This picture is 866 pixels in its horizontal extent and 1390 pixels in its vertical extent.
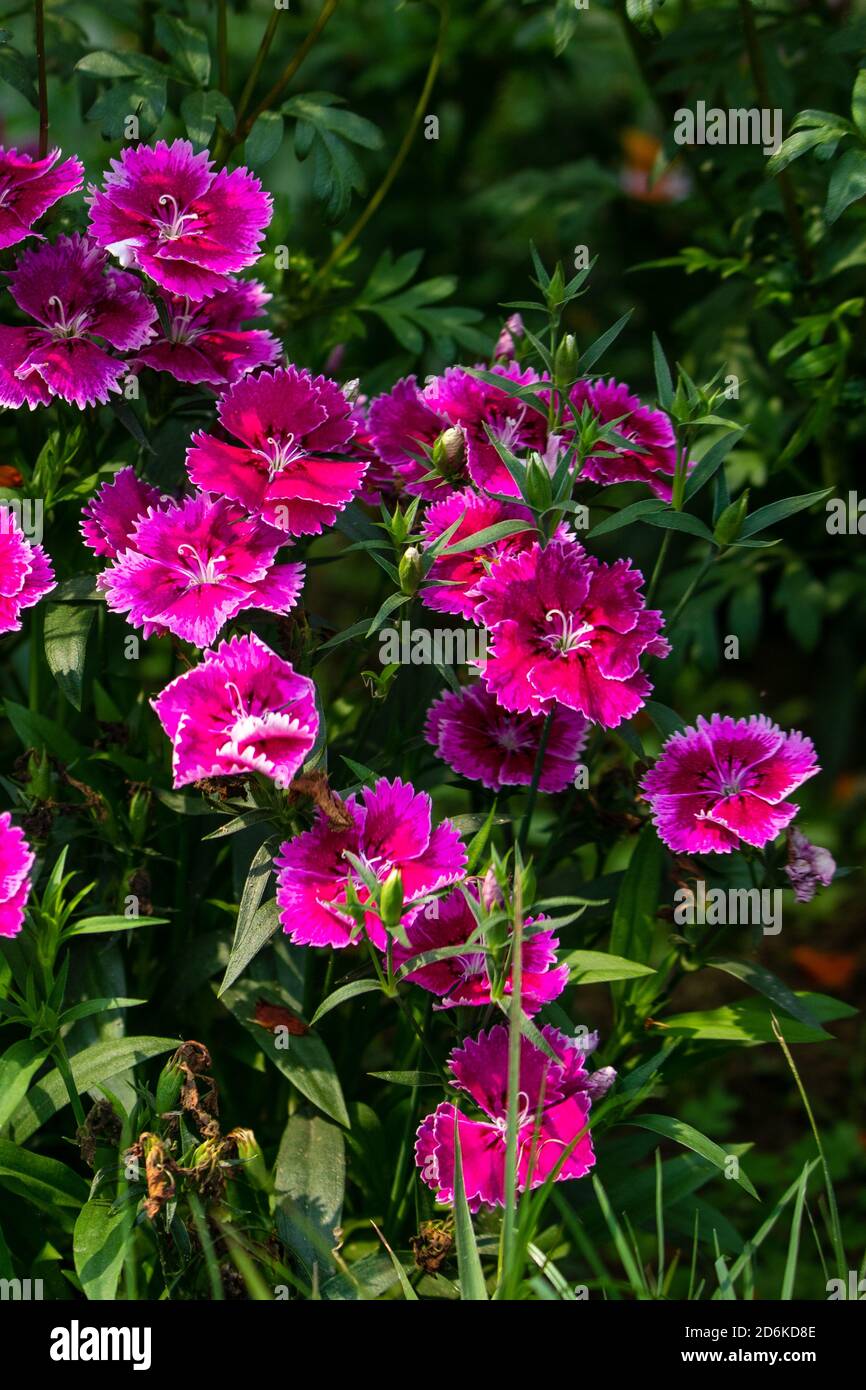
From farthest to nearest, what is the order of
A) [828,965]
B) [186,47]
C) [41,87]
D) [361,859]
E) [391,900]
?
[828,965] → [186,47] → [41,87] → [361,859] → [391,900]

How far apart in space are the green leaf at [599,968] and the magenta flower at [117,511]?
2.06 feet

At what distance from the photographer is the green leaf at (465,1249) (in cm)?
136

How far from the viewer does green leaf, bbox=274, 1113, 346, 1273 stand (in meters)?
1.50

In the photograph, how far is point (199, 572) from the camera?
1.45 metres

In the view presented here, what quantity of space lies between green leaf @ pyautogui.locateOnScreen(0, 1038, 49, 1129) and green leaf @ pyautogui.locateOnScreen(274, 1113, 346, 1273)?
0.93 ft

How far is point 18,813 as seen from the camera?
152 centimetres

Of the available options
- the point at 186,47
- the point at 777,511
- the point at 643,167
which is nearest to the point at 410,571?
the point at 777,511

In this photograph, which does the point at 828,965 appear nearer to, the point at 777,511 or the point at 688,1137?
the point at 688,1137

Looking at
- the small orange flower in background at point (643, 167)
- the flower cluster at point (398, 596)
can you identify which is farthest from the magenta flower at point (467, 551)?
the small orange flower in background at point (643, 167)

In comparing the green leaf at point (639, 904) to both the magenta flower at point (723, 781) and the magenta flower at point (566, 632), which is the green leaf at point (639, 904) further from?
the magenta flower at point (566, 632)

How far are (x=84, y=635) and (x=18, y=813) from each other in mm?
193

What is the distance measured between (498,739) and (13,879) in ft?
1.78
